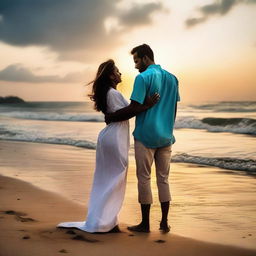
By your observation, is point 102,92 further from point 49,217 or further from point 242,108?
point 242,108

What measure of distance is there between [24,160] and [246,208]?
6183 mm

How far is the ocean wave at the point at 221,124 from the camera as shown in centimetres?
2343

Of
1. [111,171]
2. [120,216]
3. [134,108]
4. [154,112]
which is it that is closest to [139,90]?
[134,108]

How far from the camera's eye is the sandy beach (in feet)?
13.5

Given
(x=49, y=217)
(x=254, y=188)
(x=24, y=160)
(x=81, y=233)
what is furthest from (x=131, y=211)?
(x=24, y=160)

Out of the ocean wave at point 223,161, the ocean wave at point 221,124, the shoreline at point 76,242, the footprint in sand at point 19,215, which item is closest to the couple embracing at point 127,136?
the shoreline at point 76,242

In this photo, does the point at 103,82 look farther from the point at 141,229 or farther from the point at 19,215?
the point at 19,215

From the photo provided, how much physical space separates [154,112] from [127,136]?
1.21ft

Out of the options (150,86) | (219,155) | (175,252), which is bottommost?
(175,252)

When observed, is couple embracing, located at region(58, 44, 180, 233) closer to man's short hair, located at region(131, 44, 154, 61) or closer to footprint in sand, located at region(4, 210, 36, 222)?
man's short hair, located at region(131, 44, 154, 61)

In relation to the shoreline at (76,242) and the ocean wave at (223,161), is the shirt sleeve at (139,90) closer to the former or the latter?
the shoreline at (76,242)

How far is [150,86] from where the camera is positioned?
458 centimetres

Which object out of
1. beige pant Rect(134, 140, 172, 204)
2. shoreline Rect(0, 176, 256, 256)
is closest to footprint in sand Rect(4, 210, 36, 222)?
shoreline Rect(0, 176, 256, 256)

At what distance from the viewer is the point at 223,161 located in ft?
34.8
